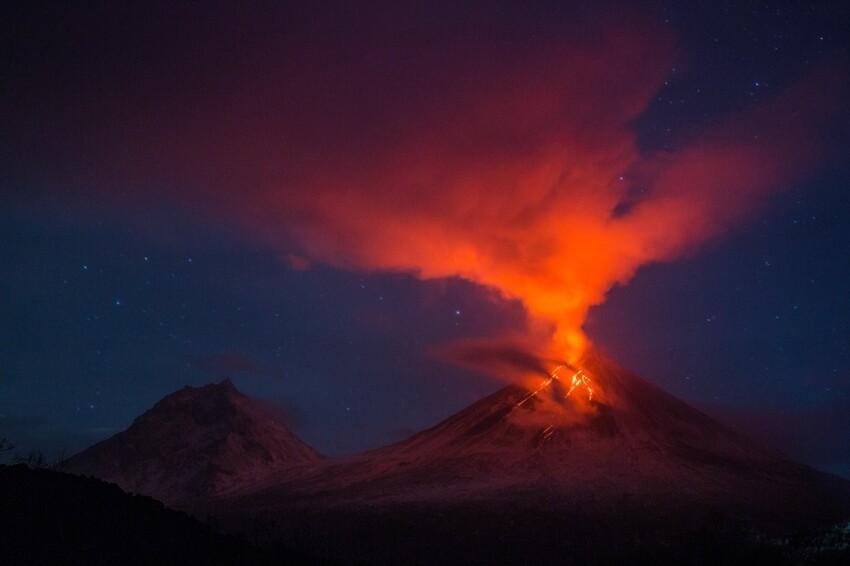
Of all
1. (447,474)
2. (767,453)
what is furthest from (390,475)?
(767,453)

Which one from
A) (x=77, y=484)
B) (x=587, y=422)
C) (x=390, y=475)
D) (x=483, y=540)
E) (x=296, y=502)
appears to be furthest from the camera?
(x=587, y=422)

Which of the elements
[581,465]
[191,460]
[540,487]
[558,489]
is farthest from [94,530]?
[191,460]

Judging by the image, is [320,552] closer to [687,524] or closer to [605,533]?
[605,533]

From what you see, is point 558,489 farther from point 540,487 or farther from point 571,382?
point 571,382

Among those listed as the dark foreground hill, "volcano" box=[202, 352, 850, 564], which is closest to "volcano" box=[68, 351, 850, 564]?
"volcano" box=[202, 352, 850, 564]

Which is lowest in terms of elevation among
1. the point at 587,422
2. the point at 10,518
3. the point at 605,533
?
the point at 605,533

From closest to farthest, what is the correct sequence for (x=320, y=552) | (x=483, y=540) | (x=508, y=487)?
(x=320, y=552) → (x=483, y=540) → (x=508, y=487)
